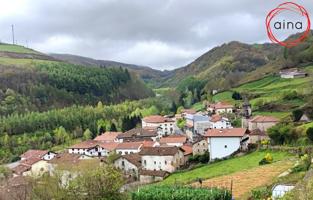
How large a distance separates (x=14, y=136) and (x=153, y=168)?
4681cm

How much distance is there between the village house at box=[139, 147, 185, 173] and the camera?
54.0 metres

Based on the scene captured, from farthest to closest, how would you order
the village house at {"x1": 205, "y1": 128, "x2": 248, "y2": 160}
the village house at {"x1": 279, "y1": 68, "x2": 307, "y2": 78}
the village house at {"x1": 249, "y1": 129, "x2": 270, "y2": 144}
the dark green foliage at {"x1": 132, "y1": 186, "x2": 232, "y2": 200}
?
the village house at {"x1": 279, "y1": 68, "x2": 307, "y2": 78}
the village house at {"x1": 249, "y1": 129, "x2": 270, "y2": 144}
the village house at {"x1": 205, "y1": 128, "x2": 248, "y2": 160}
the dark green foliage at {"x1": 132, "y1": 186, "x2": 232, "y2": 200}

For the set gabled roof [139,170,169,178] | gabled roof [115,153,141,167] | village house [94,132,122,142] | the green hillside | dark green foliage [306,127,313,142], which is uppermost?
the green hillside

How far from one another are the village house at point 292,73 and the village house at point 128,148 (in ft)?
125

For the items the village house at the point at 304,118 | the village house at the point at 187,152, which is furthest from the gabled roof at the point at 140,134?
the village house at the point at 304,118

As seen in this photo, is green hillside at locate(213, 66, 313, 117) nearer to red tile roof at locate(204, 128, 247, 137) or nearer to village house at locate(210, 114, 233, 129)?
village house at locate(210, 114, 233, 129)

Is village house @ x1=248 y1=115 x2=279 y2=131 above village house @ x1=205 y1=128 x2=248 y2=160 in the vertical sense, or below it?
above

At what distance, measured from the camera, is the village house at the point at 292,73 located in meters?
86.4

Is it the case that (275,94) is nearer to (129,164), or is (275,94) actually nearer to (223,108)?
(223,108)

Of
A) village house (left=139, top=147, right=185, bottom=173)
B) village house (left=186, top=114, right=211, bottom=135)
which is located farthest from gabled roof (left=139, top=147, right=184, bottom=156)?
village house (left=186, top=114, right=211, bottom=135)

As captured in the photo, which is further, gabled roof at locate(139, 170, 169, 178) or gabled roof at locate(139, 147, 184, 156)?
gabled roof at locate(139, 147, 184, 156)

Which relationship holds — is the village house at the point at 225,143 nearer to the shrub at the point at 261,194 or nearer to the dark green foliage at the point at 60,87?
the shrub at the point at 261,194

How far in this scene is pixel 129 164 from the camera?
187 ft

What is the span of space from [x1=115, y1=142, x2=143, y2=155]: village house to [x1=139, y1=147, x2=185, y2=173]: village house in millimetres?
9407
